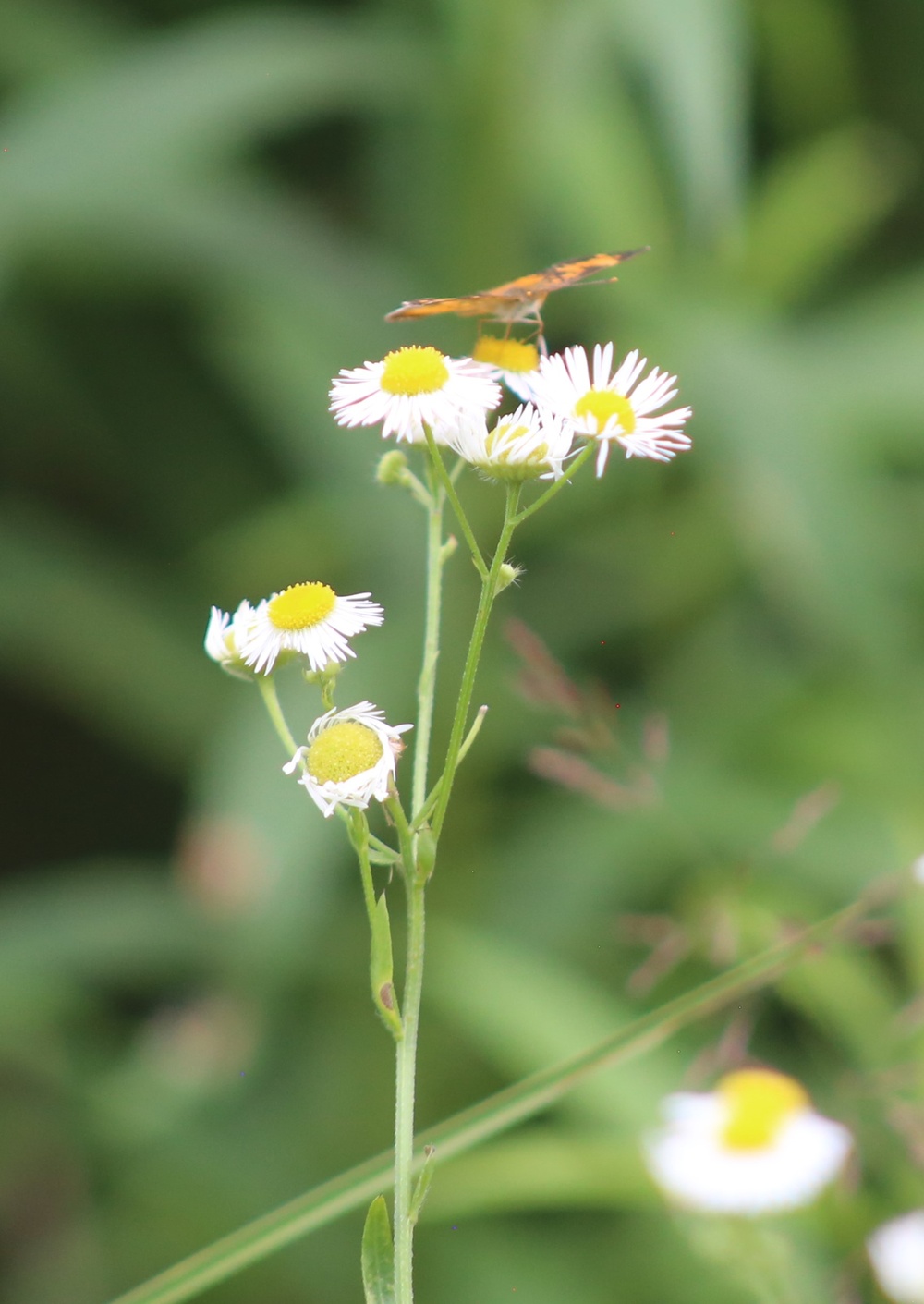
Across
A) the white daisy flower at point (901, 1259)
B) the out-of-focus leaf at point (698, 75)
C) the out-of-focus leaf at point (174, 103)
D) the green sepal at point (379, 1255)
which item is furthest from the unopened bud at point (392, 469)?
the out-of-focus leaf at point (174, 103)

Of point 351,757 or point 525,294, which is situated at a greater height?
point 525,294

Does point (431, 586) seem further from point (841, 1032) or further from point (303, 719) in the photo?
point (303, 719)

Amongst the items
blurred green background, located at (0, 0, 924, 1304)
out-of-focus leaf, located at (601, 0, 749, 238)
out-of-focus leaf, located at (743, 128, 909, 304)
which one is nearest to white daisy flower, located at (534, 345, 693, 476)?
blurred green background, located at (0, 0, 924, 1304)

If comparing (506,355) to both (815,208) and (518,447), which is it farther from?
(815,208)

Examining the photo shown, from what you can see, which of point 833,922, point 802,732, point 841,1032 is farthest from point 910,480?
point 833,922

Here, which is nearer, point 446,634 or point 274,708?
point 274,708

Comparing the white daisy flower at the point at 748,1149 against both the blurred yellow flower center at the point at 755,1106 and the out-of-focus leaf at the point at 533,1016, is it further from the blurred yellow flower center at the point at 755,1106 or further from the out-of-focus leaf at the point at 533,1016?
the out-of-focus leaf at the point at 533,1016

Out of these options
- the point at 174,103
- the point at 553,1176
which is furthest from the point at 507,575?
the point at 174,103
